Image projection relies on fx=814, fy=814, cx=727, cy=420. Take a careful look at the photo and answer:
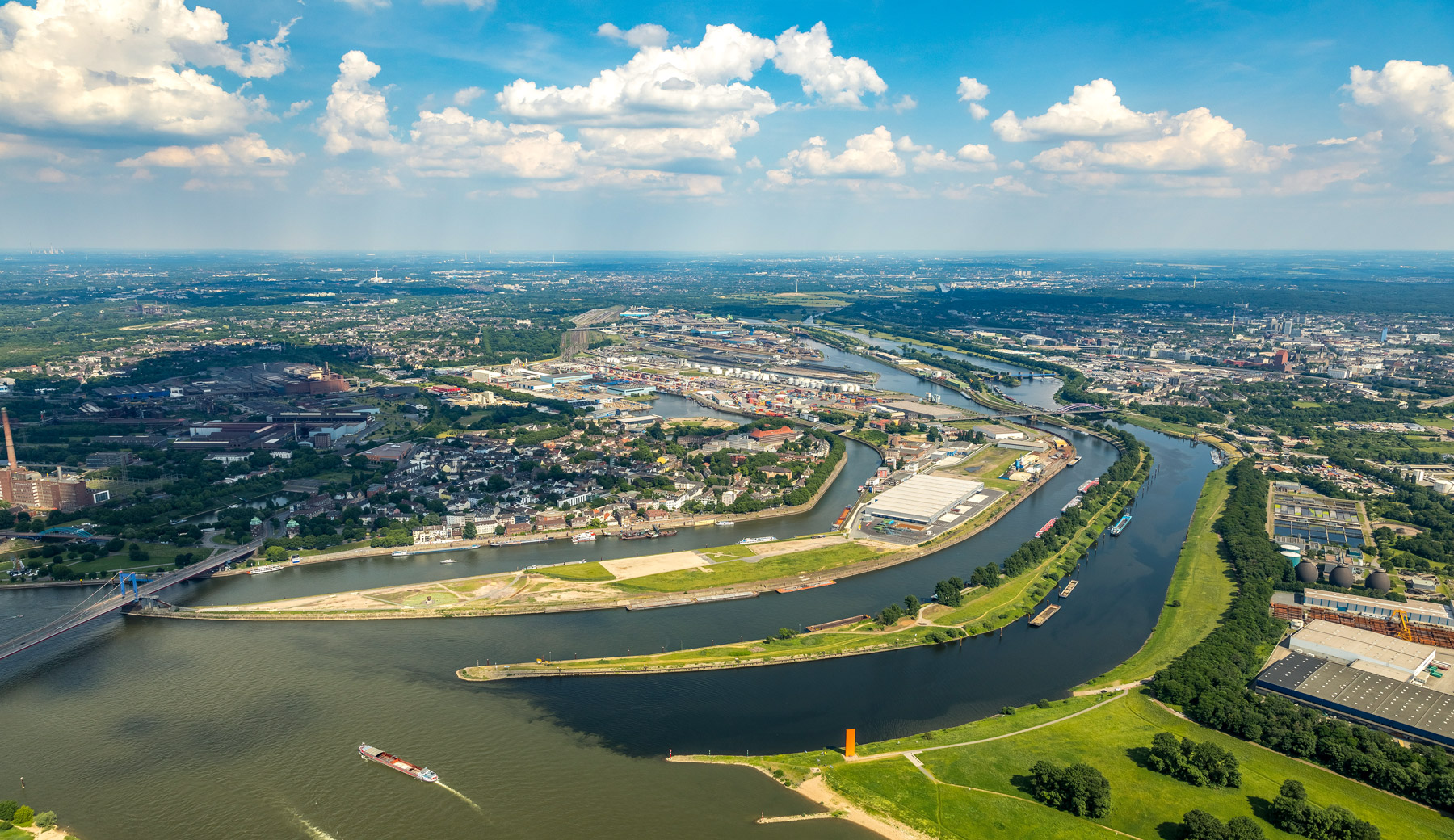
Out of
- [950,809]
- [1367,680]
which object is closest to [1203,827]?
[950,809]

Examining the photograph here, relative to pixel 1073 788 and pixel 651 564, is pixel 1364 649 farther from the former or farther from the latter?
pixel 651 564

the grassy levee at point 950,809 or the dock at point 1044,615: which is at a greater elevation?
the dock at point 1044,615

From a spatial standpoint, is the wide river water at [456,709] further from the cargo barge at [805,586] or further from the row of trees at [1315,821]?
the row of trees at [1315,821]

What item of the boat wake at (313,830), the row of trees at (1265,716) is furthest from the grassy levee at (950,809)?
the boat wake at (313,830)

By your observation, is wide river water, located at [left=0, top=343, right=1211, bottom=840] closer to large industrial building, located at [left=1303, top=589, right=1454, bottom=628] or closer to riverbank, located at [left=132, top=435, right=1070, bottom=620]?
riverbank, located at [left=132, top=435, right=1070, bottom=620]

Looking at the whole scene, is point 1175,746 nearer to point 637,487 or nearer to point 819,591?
point 819,591

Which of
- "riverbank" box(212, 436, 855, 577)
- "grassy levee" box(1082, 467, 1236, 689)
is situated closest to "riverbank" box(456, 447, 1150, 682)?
"grassy levee" box(1082, 467, 1236, 689)
